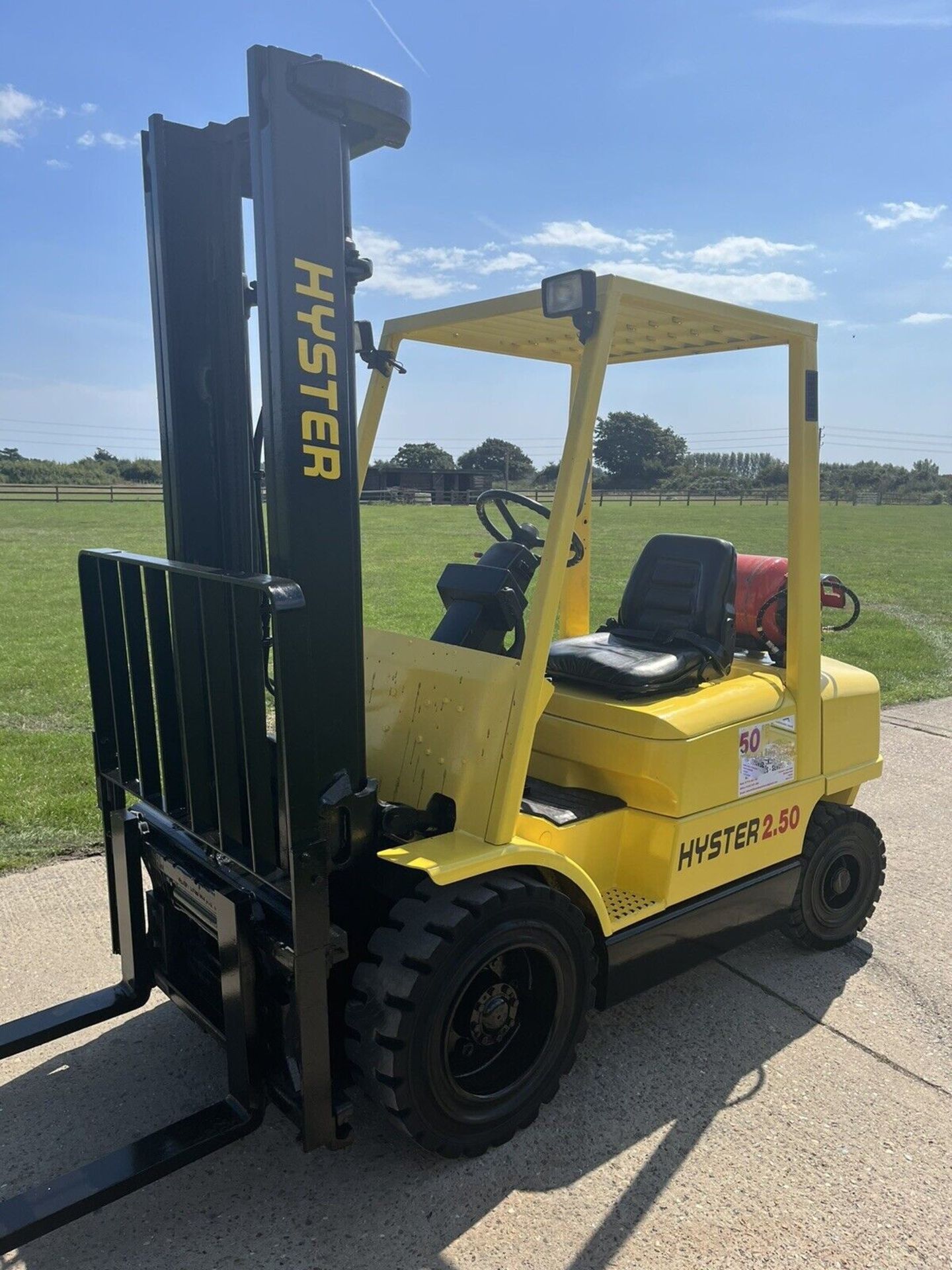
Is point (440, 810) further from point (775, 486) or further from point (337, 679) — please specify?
point (775, 486)

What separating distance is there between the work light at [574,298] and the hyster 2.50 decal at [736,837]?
5.97 ft

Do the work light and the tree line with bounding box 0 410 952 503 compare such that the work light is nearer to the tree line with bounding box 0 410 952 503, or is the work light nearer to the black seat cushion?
the black seat cushion

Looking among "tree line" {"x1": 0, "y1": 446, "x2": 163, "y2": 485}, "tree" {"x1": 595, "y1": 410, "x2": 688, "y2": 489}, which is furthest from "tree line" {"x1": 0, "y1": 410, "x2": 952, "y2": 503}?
"tree" {"x1": 595, "y1": 410, "x2": 688, "y2": 489}

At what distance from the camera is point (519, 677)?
9.29 ft

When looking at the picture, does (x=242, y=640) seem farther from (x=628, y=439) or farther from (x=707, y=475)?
(x=707, y=475)

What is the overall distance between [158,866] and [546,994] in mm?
1386

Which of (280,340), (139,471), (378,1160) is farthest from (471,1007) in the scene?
(139,471)

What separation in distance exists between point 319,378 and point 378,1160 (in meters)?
2.33

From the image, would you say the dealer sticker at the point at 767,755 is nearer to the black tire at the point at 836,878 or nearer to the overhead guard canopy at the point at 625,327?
the black tire at the point at 836,878

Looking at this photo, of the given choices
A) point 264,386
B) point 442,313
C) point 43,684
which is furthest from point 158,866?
point 43,684

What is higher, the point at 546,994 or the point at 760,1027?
the point at 546,994

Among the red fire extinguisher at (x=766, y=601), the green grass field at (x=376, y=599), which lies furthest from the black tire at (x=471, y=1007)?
the green grass field at (x=376, y=599)

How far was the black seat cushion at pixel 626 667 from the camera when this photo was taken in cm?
352

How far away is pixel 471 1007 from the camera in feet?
9.39
